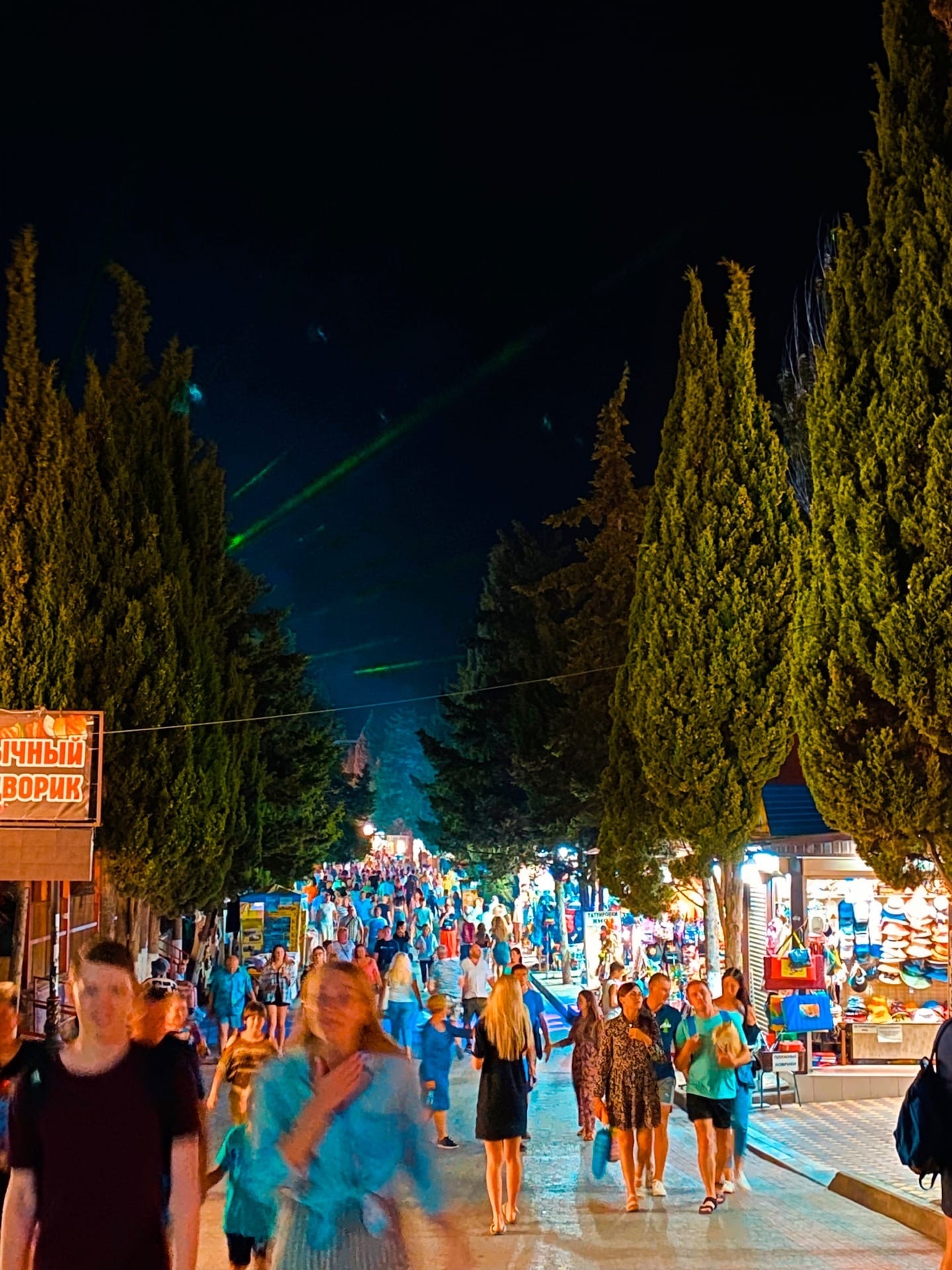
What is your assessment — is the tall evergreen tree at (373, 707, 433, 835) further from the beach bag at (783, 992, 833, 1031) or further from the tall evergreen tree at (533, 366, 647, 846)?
the beach bag at (783, 992, 833, 1031)

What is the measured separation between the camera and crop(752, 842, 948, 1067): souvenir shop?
56.9 feet

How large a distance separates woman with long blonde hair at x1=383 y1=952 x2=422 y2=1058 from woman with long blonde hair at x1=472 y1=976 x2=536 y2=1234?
6257mm

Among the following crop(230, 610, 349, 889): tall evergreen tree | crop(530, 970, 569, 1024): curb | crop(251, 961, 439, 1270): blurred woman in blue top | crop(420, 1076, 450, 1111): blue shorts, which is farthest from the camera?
crop(230, 610, 349, 889): tall evergreen tree

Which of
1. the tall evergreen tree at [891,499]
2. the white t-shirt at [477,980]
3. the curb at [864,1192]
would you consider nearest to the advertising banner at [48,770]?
the white t-shirt at [477,980]

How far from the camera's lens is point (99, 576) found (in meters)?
22.6

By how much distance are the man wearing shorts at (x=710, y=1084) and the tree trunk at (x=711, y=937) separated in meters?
10.3

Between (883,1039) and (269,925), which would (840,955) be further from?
(269,925)

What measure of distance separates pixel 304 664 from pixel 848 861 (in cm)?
2071

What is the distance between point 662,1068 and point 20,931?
37.2 feet

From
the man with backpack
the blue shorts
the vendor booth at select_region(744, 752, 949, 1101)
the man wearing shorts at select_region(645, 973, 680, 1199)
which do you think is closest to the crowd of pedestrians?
the man with backpack

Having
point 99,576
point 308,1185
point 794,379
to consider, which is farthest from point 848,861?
point 794,379

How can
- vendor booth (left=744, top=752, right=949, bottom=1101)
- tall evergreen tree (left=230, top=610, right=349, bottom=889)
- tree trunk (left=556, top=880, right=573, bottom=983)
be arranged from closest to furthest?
vendor booth (left=744, top=752, right=949, bottom=1101) < tree trunk (left=556, top=880, right=573, bottom=983) < tall evergreen tree (left=230, top=610, right=349, bottom=889)

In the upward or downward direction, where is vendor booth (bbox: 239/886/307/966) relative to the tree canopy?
downward

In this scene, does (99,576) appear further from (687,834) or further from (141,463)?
(687,834)
